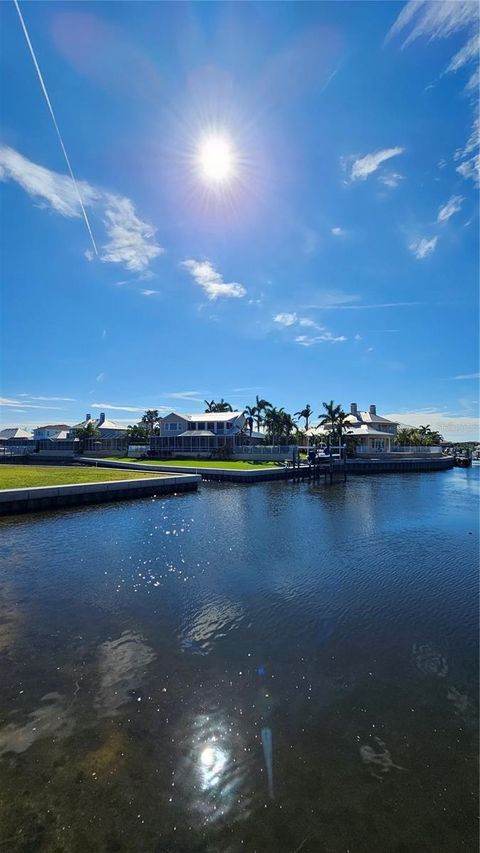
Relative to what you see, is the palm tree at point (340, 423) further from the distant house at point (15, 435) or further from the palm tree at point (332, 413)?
the distant house at point (15, 435)

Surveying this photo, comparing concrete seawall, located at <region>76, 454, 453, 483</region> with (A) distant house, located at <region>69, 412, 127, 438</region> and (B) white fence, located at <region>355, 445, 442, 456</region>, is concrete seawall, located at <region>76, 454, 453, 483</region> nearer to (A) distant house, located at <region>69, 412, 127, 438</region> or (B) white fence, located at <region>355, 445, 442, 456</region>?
(B) white fence, located at <region>355, 445, 442, 456</region>

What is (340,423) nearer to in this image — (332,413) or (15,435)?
(332,413)

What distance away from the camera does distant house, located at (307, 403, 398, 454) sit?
197 ft

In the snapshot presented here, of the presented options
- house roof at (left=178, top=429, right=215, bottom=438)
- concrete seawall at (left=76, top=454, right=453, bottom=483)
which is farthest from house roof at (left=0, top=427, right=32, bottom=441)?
house roof at (left=178, top=429, right=215, bottom=438)

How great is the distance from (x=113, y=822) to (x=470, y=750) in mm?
4335

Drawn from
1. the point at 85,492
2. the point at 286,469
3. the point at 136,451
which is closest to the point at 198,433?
the point at 136,451

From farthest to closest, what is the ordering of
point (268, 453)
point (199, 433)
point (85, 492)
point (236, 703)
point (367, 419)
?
point (367, 419)
point (199, 433)
point (268, 453)
point (85, 492)
point (236, 703)

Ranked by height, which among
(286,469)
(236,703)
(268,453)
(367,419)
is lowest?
(236,703)

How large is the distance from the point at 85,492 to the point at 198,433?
34.4 metres

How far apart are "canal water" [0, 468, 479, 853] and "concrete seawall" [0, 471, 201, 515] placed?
6352 millimetres

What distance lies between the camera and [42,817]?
3887 mm

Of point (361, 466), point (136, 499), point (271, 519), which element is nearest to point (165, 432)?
point (361, 466)

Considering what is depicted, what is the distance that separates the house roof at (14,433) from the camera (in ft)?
284

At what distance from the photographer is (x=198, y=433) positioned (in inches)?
2222
